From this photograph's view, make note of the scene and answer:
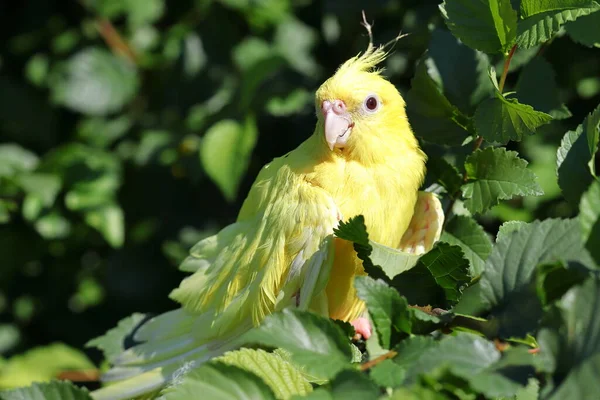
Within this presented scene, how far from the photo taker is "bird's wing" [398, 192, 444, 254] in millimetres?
1942

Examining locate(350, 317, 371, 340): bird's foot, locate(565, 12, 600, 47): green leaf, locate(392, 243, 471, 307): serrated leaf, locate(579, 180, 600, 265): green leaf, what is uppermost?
locate(565, 12, 600, 47): green leaf

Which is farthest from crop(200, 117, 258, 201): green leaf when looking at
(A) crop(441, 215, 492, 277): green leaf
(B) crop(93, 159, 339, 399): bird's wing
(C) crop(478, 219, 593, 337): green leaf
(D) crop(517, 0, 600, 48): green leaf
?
(C) crop(478, 219, 593, 337): green leaf

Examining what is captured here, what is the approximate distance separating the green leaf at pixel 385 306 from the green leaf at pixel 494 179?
1.60 feet

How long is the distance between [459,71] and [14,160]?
7.50ft

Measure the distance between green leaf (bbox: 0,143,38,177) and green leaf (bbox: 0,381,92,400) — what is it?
2084 mm

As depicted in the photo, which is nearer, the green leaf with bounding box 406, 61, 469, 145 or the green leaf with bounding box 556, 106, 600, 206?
the green leaf with bounding box 556, 106, 600, 206

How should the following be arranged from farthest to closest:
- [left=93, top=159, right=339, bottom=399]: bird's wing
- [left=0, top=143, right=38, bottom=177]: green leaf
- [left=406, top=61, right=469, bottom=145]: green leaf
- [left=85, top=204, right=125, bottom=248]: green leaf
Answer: [left=0, top=143, right=38, bottom=177]: green leaf → [left=85, top=204, right=125, bottom=248]: green leaf → [left=93, top=159, right=339, bottom=399]: bird's wing → [left=406, top=61, right=469, bottom=145]: green leaf

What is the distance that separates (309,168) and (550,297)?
3.49 ft

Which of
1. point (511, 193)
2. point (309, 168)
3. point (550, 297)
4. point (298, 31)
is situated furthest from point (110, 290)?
point (550, 297)

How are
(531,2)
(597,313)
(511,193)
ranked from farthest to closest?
(511,193) < (531,2) < (597,313)

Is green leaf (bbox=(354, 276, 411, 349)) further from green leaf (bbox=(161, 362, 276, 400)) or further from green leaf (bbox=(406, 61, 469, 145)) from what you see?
green leaf (bbox=(406, 61, 469, 145))

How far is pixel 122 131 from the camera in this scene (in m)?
3.45

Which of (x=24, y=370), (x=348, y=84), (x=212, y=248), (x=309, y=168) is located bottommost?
(x=24, y=370)

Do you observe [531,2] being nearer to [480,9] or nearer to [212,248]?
[480,9]
